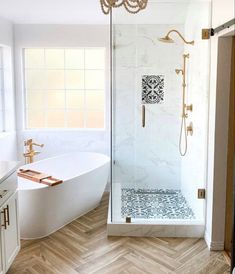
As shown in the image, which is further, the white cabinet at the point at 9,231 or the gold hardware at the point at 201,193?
the gold hardware at the point at 201,193

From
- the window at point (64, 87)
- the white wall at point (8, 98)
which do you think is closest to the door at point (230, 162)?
the window at point (64, 87)

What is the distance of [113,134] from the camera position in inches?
170

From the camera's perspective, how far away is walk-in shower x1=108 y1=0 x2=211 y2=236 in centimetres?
395

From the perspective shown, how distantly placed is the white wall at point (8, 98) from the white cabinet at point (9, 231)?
6.12ft

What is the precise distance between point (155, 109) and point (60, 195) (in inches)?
67.4

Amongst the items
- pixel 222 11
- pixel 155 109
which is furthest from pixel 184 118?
pixel 222 11

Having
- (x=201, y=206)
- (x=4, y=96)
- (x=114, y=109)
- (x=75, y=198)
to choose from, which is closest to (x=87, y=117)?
(x=114, y=109)

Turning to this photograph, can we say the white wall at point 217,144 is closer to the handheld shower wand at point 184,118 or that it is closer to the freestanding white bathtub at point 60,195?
the handheld shower wand at point 184,118

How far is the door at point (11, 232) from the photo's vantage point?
258cm

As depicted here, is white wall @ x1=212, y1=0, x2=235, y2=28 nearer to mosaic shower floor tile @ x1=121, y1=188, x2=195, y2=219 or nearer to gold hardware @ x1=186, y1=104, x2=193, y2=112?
gold hardware @ x1=186, y1=104, x2=193, y2=112

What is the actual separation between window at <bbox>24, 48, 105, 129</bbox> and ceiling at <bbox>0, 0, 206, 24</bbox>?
57cm

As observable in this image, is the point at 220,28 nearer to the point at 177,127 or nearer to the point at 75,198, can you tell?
the point at 177,127

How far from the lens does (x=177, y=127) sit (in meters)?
4.48

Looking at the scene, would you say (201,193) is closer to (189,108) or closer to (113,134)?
(189,108)
